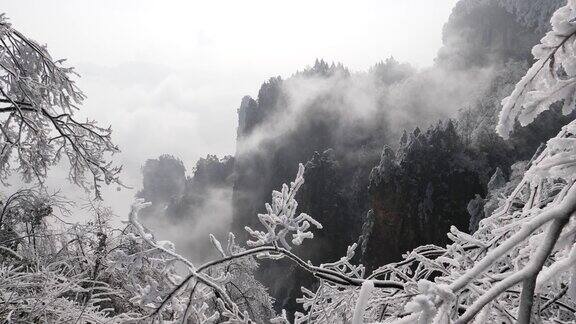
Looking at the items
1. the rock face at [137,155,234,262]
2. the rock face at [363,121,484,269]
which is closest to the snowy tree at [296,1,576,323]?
the rock face at [363,121,484,269]

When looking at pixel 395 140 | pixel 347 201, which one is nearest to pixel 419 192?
pixel 347 201

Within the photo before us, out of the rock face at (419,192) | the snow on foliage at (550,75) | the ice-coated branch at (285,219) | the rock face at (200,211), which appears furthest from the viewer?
the rock face at (200,211)

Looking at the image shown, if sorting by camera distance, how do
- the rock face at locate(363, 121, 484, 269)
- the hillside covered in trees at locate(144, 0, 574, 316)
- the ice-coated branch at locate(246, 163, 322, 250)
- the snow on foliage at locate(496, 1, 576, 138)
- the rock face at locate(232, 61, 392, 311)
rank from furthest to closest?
the rock face at locate(232, 61, 392, 311), the hillside covered in trees at locate(144, 0, 574, 316), the rock face at locate(363, 121, 484, 269), the ice-coated branch at locate(246, 163, 322, 250), the snow on foliage at locate(496, 1, 576, 138)

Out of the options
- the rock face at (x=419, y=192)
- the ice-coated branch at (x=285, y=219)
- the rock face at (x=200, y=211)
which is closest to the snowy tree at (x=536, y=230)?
the ice-coated branch at (x=285, y=219)

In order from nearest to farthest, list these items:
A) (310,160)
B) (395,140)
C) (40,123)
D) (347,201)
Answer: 1. (40,123)
2. (347,201)
3. (310,160)
4. (395,140)

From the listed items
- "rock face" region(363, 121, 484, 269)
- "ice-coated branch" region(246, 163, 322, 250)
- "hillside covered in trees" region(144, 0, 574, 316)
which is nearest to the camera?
"ice-coated branch" region(246, 163, 322, 250)

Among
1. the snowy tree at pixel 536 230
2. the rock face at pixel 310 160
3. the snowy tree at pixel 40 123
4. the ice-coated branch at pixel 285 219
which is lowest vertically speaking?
the snowy tree at pixel 536 230

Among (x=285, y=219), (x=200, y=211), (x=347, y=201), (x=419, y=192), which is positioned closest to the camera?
(x=285, y=219)

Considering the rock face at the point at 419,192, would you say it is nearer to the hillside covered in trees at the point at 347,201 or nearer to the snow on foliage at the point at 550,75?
the hillside covered in trees at the point at 347,201

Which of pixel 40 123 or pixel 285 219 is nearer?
pixel 285 219

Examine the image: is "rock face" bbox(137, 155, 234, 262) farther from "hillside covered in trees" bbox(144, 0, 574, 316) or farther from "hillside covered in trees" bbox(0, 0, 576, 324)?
"hillside covered in trees" bbox(144, 0, 574, 316)

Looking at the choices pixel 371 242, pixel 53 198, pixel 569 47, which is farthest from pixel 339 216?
pixel 569 47

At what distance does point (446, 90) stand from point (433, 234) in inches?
702

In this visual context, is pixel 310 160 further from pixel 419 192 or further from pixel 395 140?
pixel 419 192
